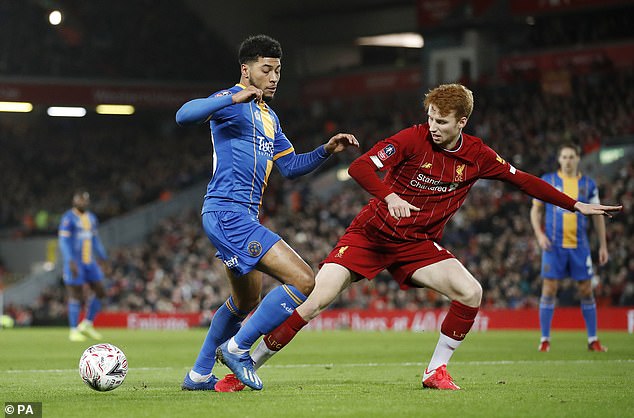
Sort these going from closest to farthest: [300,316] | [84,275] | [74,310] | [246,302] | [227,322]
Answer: [300,316] < [246,302] < [227,322] < [84,275] < [74,310]

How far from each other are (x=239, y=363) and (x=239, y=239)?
2.90 feet

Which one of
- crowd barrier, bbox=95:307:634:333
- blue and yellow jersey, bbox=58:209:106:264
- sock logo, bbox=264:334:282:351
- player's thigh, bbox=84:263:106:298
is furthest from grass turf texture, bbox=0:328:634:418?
crowd barrier, bbox=95:307:634:333

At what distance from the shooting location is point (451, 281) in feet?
26.0

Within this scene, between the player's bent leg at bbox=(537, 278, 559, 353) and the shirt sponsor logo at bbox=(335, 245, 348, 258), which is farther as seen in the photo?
the player's bent leg at bbox=(537, 278, 559, 353)

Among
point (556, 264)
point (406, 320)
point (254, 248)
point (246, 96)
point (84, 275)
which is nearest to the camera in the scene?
point (246, 96)

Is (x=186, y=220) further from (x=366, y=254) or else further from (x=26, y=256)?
(x=366, y=254)

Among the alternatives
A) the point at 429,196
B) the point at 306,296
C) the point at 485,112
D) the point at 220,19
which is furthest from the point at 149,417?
the point at 220,19

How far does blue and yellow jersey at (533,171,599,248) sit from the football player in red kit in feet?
17.4

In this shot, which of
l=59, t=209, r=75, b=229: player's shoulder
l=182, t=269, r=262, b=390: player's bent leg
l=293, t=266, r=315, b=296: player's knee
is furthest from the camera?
l=59, t=209, r=75, b=229: player's shoulder

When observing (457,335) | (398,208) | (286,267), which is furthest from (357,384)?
(398,208)

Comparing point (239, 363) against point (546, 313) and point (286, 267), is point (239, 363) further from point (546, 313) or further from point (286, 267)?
point (546, 313)

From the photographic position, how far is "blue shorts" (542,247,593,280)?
1334 cm

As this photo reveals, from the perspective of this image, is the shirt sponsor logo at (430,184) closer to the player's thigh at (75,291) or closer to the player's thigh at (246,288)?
the player's thigh at (246,288)

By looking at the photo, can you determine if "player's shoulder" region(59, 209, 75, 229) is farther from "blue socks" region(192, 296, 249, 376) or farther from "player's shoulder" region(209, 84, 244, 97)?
"player's shoulder" region(209, 84, 244, 97)
